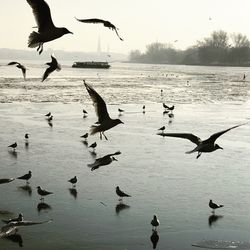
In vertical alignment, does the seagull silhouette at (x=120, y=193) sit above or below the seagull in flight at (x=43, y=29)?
below

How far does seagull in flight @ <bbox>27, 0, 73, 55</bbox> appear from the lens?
22.0ft

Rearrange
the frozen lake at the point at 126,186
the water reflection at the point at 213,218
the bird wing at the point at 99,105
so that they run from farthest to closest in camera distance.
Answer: the water reflection at the point at 213,218, the frozen lake at the point at 126,186, the bird wing at the point at 99,105

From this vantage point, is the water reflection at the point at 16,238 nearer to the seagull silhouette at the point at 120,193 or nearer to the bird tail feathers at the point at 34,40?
the seagull silhouette at the point at 120,193

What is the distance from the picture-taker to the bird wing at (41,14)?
21.7ft

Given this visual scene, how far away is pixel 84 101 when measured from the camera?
3828 centimetres

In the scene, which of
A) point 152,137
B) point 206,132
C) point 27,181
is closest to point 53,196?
point 27,181

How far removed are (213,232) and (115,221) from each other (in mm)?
2335

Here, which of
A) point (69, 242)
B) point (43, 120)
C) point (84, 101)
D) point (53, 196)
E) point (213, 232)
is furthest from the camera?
point (84, 101)

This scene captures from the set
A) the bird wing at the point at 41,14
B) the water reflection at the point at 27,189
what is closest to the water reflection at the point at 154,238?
the water reflection at the point at 27,189

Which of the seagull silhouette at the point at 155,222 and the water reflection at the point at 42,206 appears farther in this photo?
the water reflection at the point at 42,206

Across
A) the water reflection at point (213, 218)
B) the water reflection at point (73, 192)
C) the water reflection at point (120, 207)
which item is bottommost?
the water reflection at point (213, 218)

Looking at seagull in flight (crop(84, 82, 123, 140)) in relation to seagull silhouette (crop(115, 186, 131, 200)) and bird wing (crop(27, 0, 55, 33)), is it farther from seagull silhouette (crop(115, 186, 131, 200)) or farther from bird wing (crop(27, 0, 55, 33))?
seagull silhouette (crop(115, 186, 131, 200))

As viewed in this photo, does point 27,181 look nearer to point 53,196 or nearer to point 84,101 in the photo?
point 53,196

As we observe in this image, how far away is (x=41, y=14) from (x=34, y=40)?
0.38 metres
